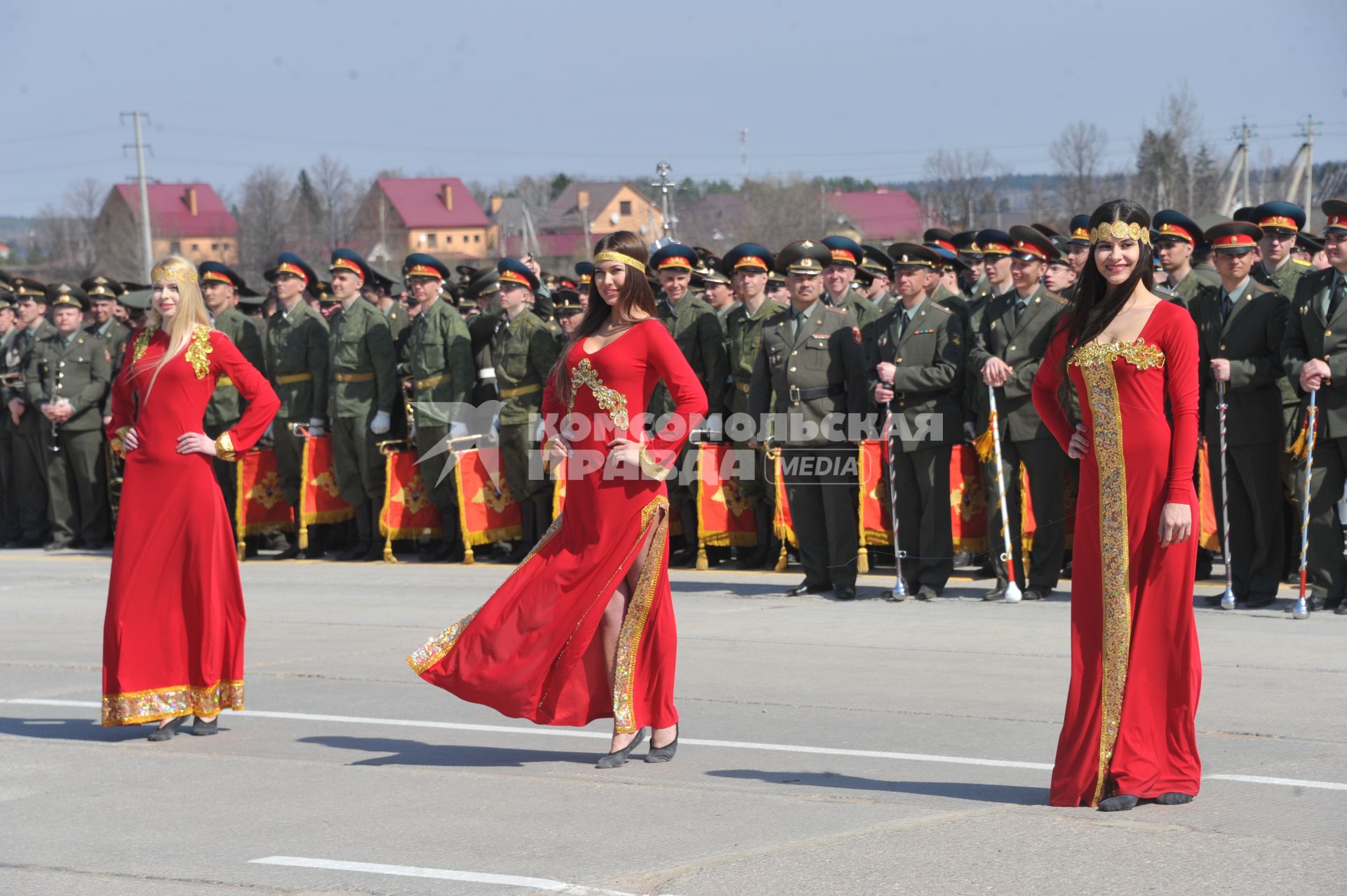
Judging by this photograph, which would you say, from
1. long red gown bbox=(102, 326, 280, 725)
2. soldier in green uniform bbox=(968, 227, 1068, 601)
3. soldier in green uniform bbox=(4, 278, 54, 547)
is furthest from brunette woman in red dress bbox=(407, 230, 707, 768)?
soldier in green uniform bbox=(4, 278, 54, 547)

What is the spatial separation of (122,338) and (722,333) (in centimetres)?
694

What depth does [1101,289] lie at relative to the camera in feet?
21.1

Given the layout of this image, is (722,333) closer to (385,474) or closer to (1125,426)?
(385,474)

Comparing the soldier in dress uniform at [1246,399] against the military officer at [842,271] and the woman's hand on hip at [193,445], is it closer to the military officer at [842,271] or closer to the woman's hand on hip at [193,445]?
the military officer at [842,271]

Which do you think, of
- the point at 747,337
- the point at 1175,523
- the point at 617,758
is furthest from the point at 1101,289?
the point at 747,337

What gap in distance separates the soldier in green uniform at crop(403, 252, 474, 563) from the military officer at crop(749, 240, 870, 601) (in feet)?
10.5

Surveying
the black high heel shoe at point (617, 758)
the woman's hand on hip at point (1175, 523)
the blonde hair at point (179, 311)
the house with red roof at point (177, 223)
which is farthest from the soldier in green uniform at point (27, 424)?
the house with red roof at point (177, 223)

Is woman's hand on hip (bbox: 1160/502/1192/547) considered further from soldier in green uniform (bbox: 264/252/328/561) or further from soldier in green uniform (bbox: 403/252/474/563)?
soldier in green uniform (bbox: 264/252/328/561)

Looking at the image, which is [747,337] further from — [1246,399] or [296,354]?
[296,354]

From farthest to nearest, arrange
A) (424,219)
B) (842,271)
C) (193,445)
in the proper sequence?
(424,219)
(842,271)
(193,445)

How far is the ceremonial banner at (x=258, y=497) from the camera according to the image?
631 inches

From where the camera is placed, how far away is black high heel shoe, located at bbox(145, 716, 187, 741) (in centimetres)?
811

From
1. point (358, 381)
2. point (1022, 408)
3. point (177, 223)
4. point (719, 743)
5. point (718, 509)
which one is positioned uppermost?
point (177, 223)

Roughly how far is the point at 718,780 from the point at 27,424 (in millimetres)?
13285
